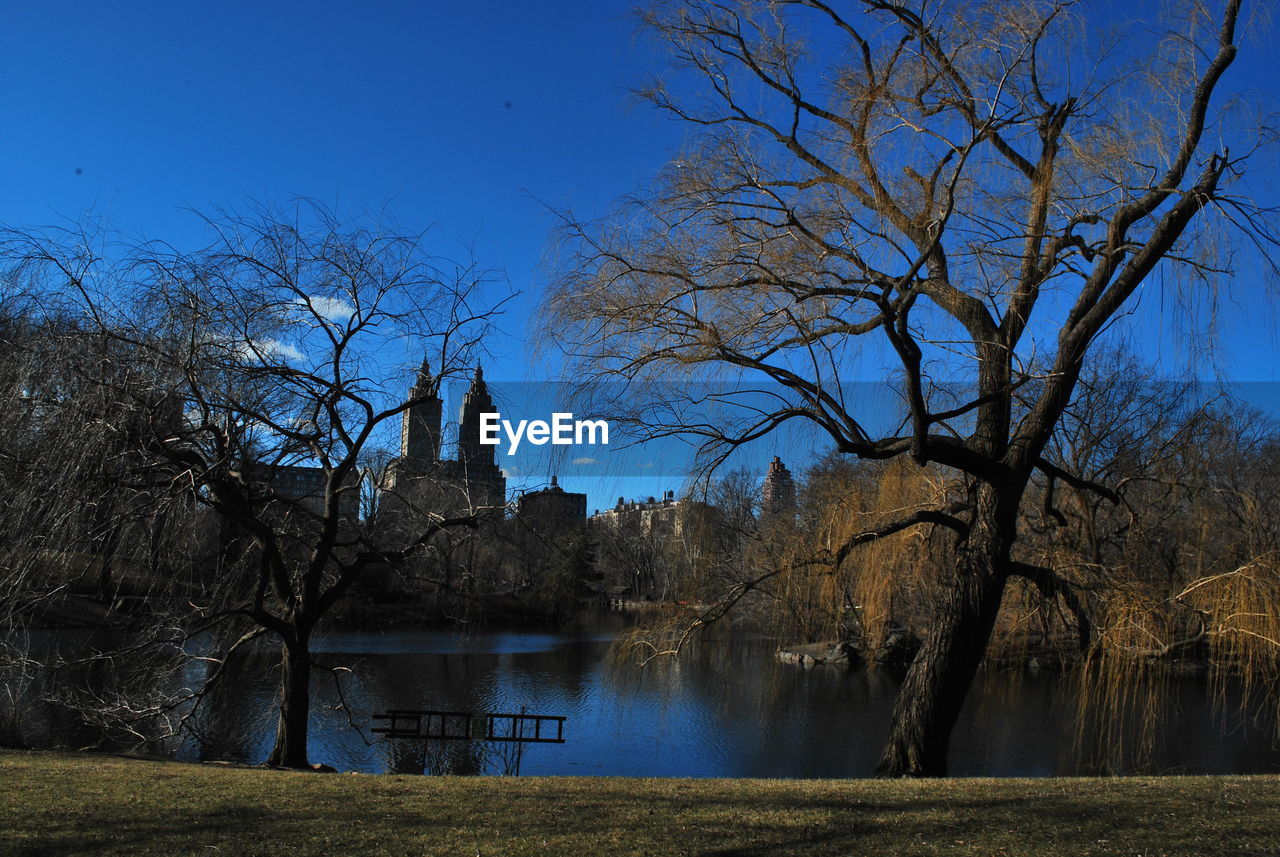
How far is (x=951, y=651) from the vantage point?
267 inches

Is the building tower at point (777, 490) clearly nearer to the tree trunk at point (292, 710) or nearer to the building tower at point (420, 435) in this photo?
the building tower at point (420, 435)

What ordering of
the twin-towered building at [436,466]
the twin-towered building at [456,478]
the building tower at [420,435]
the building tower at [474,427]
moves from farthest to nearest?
the building tower at [420,435] → the twin-towered building at [436,466] → the building tower at [474,427] → the twin-towered building at [456,478]

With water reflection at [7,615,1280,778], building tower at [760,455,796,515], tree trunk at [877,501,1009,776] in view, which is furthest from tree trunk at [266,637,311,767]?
Result: tree trunk at [877,501,1009,776]

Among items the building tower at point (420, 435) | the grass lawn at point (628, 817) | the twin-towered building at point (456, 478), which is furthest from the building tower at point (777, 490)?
the building tower at point (420, 435)

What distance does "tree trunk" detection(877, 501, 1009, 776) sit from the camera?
674cm

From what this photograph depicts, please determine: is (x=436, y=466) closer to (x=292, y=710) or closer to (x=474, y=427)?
(x=474, y=427)

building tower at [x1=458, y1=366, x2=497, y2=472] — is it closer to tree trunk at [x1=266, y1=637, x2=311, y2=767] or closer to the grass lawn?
tree trunk at [x1=266, y1=637, x2=311, y2=767]

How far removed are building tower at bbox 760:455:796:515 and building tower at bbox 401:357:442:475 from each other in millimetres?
3402

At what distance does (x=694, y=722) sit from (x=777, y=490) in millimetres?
7813

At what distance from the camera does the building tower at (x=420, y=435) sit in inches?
356

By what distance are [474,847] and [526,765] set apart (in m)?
9.21

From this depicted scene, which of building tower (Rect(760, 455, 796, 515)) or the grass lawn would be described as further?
building tower (Rect(760, 455, 796, 515))

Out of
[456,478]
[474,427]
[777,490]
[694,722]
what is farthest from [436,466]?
[694,722]

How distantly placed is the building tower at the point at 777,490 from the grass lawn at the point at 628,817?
256 cm
